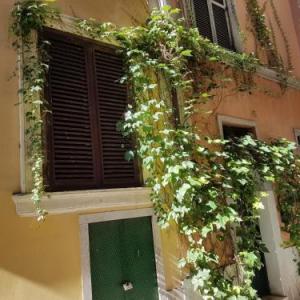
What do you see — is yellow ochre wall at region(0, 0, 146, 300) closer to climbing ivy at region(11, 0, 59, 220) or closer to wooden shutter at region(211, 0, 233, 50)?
climbing ivy at region(11, 0, 59, 220)

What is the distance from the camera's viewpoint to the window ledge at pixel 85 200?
3.30 meters

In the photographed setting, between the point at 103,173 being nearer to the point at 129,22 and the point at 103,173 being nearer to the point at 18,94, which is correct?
the point at 18,94

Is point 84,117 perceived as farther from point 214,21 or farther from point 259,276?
point 259,276

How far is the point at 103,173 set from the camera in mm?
4039

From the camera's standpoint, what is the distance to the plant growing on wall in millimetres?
3711

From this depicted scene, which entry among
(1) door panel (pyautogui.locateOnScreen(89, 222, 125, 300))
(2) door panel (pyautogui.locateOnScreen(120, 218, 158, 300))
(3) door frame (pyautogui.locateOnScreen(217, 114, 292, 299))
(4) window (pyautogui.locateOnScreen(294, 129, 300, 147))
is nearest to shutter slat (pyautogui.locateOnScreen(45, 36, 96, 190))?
(1) door panel (pyautogui.locateOnScreen(89, 222, 125, 300))

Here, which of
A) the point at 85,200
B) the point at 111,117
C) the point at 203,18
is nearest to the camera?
the point at 85,200

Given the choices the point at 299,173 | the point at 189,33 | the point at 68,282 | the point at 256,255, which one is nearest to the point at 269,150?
the point at 299,173

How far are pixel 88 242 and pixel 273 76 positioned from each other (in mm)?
5445

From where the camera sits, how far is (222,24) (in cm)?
684

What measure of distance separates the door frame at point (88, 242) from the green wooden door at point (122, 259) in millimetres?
53

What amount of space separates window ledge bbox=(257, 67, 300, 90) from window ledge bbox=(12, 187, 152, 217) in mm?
4019

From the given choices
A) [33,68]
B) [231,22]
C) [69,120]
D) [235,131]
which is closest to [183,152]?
[69,120]

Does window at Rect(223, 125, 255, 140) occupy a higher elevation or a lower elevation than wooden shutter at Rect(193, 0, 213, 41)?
lower
